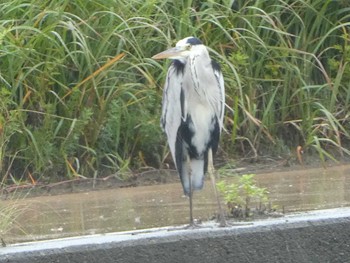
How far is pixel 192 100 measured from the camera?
5488mm

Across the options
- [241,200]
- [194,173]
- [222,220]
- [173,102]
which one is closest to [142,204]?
[194,173]

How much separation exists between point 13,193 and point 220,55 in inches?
73.8

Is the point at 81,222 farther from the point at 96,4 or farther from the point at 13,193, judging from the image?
the point at 96,4

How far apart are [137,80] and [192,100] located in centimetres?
240

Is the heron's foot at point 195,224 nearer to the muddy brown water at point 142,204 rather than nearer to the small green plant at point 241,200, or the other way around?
the small green plant at point 241,200

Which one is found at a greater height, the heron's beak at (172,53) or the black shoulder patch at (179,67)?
the heron's beak at (172,53)

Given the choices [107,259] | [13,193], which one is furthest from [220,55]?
[107,259]

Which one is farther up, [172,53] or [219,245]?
[172,53]

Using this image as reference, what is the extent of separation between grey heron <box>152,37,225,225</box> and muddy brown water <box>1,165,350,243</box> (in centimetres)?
39

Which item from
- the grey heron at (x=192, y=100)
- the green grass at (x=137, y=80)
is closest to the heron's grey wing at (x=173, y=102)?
the grey heron at (x=192, y=100)

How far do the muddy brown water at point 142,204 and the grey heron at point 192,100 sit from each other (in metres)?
0.39

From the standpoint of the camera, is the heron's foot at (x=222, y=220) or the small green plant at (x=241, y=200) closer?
the heron's foot at (x=222, y=220)

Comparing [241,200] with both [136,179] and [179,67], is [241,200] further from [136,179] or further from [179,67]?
[136,179]

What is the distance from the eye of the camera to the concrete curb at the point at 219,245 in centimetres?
430
